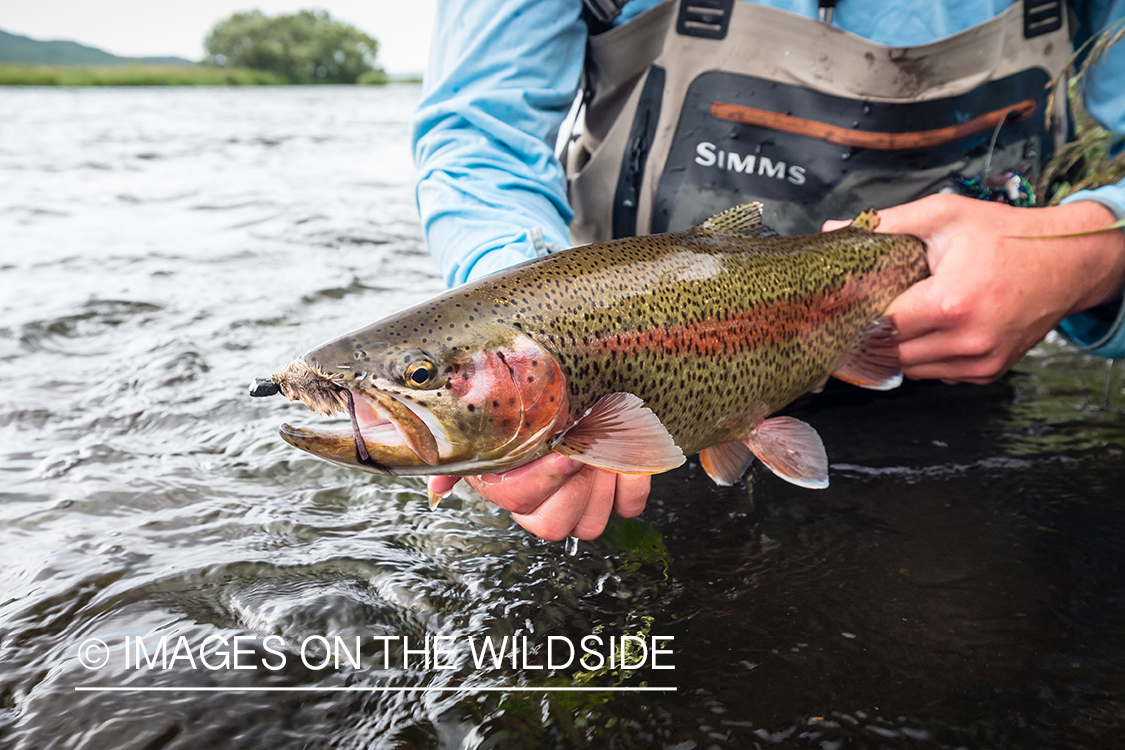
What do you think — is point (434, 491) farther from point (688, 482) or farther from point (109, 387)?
point (109, 387)

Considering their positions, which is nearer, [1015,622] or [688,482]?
[1015,622]

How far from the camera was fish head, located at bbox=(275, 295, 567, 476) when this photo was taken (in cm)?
147

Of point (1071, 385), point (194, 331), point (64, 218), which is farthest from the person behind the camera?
point (64, 218)

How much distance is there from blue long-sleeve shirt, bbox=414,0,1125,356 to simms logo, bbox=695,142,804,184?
494mm

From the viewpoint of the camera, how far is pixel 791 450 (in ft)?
7.07

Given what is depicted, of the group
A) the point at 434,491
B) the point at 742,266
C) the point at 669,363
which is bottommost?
the point at 434,491

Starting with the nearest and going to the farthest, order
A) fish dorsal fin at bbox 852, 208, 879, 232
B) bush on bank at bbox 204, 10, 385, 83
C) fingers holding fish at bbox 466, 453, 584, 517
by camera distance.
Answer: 1. fingers holding fish at bbox 466, 453, 584, 517
2. fish dorsal fin at bbox 852, 208, 879, 232
3. bush on bank at bbox 204, 10, 385, 83

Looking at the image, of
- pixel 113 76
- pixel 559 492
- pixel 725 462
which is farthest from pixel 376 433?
pixel 113 76

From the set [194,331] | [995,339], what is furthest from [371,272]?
[995,339]

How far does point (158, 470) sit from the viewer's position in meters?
2.93

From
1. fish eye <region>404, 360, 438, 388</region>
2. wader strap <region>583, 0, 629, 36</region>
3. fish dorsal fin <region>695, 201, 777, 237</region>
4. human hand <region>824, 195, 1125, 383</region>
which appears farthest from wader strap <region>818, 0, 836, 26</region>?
fish eye <region>404, 360, 438, 388</region>

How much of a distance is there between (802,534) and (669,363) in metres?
0.88

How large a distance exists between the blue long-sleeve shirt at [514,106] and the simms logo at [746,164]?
1.62 ft

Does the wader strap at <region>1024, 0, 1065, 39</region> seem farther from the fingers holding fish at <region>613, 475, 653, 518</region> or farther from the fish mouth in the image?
the fish mouth
